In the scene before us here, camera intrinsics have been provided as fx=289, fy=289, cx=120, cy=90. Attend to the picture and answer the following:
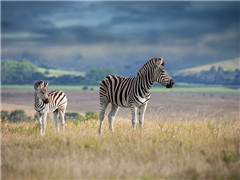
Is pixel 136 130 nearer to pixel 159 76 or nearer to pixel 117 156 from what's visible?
pixel 159 76

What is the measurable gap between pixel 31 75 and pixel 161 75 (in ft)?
513

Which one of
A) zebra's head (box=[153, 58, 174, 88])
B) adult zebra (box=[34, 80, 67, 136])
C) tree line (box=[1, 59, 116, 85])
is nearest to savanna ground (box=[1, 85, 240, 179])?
adult zebra (box=[34, 80, 67, 136])

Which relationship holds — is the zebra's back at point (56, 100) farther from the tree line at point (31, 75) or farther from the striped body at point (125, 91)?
the tree line at point (31, 75)

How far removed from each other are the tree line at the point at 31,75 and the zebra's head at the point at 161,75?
131095mm

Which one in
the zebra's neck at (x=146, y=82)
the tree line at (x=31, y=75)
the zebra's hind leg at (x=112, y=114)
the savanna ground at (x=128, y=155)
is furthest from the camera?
the tree line at (x=31, y=75)

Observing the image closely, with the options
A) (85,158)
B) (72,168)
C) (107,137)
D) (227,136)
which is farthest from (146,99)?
(72,168)

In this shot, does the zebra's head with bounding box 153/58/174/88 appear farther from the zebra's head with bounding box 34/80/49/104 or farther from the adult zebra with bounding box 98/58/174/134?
the zebra's head with bounding box 34/80/49/104

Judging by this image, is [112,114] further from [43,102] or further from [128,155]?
[128,155]

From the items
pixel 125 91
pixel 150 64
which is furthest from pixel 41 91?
pixel 150 64

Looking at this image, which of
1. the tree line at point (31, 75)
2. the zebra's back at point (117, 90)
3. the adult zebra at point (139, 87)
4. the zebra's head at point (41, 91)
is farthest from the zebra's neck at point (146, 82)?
the tree line at point (31, 75)

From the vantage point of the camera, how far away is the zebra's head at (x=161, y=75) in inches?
428

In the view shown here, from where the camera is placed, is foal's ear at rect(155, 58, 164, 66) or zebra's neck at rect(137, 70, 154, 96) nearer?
foal's ear at rect(155, 58, 164, 66)

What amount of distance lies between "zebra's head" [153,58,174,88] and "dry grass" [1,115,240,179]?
1.98 m

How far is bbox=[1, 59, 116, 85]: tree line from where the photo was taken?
492 ft
